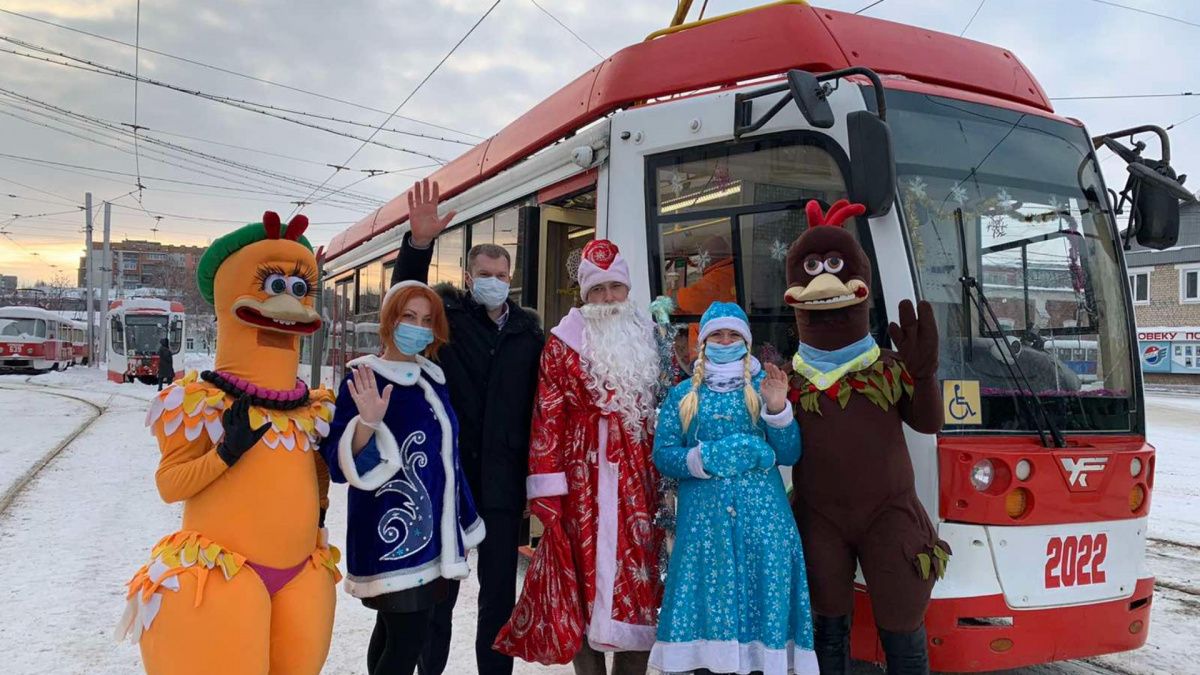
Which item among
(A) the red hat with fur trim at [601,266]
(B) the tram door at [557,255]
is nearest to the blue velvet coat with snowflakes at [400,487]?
(A) the red hat with fur trim at [601,266]

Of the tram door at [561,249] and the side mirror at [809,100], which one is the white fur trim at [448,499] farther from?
the tram door at [561,249]

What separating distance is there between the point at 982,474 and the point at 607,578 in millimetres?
1424

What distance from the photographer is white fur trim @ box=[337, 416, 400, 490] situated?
2479 millimetres

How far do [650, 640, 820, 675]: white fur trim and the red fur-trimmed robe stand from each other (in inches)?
6.5

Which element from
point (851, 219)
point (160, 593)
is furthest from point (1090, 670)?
point (160, 593)

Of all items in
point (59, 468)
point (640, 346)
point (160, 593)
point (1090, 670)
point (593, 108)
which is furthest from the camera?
point (59, 468)

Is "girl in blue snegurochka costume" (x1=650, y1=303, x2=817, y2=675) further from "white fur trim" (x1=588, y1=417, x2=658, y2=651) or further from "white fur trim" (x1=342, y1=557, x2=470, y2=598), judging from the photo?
"white fur trim" (x1=342, y1=557, x2=470, y2=598)

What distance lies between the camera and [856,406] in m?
2.73

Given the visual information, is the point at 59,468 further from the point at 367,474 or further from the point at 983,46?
the point at 983,46

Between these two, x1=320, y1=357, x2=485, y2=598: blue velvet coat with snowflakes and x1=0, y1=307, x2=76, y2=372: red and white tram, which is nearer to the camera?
x1=320, y1=357, x2=485, y2=598: blue velvet coat with snowflakes

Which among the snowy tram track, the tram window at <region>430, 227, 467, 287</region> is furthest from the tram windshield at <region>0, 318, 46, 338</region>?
the tram window at <region>430, 227, 467, 287</region>

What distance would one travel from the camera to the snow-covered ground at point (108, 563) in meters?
3.71

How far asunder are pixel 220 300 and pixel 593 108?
2.31 metres

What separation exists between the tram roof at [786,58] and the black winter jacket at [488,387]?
159 centimetres
